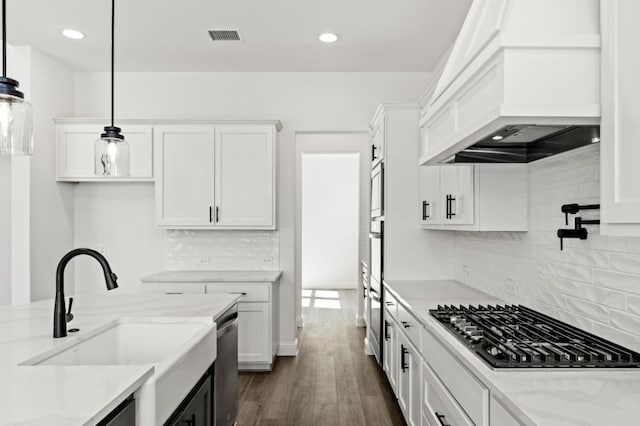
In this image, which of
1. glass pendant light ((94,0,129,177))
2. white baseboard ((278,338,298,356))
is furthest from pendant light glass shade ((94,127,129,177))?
white baseboard ((278,338,298,356))

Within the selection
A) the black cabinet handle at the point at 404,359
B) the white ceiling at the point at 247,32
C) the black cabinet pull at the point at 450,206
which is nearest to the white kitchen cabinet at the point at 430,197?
the black cabinet pull at the point at 450,206

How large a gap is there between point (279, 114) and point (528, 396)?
3926mm

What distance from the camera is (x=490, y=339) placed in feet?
5.93

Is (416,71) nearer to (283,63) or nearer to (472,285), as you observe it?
(283,63)

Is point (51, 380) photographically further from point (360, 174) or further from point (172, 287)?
point (360, 174)

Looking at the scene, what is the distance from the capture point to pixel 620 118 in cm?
130

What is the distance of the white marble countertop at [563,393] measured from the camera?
1121 millimetres

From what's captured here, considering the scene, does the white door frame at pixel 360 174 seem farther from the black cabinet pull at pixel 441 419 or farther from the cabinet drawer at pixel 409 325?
the black cabinet pull at pixel 441 419

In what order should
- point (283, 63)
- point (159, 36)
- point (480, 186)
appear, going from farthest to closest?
point (283, 63), point (159, 36), point (480, 186)

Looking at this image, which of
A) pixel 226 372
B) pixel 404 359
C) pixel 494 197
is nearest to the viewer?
pixel 226 372

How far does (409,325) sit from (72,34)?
137 inches

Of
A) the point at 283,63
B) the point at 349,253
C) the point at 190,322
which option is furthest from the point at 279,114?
the point at 349,253

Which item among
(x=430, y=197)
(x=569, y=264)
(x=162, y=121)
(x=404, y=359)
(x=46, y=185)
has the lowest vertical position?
(x=404, y=359)

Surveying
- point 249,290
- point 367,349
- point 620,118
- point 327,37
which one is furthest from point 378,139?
point 620,118
